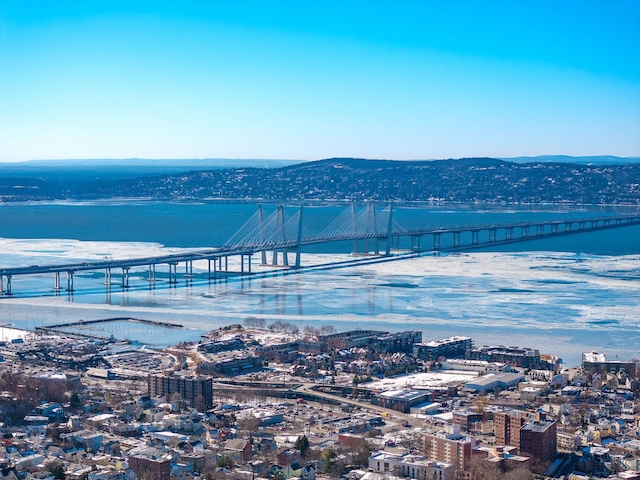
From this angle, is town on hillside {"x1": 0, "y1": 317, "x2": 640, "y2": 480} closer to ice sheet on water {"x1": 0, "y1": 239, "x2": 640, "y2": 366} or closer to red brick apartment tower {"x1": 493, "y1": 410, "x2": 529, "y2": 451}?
red brick apartment tower {"x1": 493, "y1": 410, "x2": 529, "y2": 451}

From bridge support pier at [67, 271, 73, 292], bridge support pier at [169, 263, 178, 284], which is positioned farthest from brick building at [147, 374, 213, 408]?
bridge support pier at [169, 263, 178, 284]

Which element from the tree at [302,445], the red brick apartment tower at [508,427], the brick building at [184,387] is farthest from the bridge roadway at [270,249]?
the red brick apartment tower at [508,427]

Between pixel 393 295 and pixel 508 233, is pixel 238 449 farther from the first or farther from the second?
pixel 508 233

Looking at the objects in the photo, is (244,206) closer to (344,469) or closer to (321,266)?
(321,266)

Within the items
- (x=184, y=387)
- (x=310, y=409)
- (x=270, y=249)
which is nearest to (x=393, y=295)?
(x=270, y=249)

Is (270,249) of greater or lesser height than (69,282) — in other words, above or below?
above

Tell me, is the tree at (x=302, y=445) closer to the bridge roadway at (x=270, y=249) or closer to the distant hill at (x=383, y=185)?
the bridge roadway at (x=270, y=249)

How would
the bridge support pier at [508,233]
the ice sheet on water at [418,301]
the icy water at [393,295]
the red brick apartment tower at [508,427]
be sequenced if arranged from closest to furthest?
1. the red brick apartment tower at [508,427]
2. the icy water at [393,295]
3. the ice sheet on water at [418,301]
4. the bridge support pier at [508,233]
